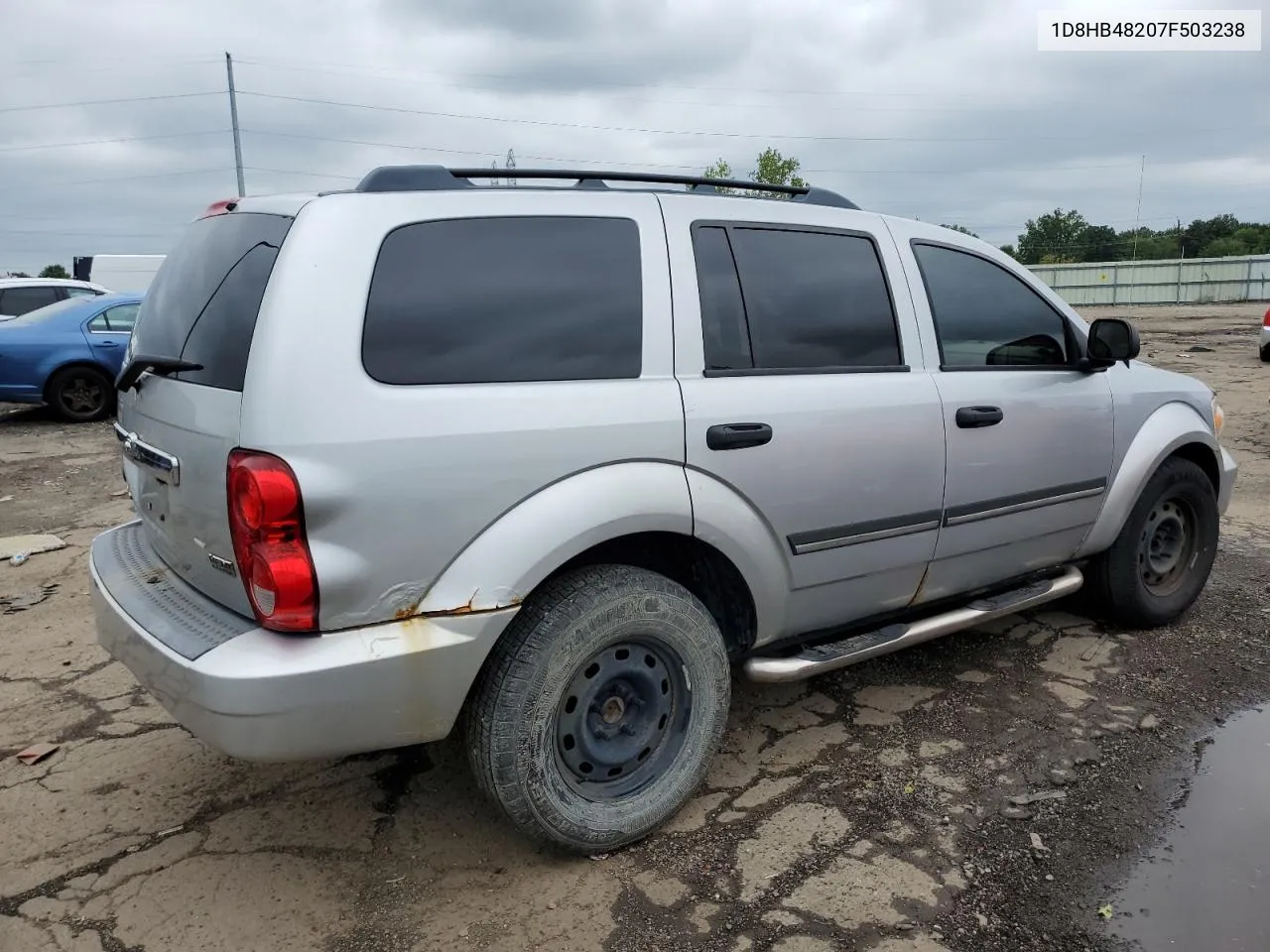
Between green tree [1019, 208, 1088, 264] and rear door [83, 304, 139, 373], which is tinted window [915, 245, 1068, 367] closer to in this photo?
rear door [83, 304, 139, 373]

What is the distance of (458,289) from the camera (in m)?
2.47

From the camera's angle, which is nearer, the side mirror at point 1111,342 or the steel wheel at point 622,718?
the steel wheel at point 622,718

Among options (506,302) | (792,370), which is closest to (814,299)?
(792,370)

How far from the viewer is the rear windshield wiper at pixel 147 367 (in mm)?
2535

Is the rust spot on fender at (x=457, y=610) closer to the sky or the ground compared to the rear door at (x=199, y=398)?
closer to the ground

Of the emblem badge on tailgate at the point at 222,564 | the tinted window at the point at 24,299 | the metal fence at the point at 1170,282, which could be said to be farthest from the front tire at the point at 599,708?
Result: the metal fence at the point at 1170,282

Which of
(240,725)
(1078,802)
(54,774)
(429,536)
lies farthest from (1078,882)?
(54,774)

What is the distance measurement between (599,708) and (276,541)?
1.04m

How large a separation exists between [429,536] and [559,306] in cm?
75

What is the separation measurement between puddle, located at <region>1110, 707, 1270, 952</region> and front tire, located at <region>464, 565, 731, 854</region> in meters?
1.23

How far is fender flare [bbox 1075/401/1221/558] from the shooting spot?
395 cm

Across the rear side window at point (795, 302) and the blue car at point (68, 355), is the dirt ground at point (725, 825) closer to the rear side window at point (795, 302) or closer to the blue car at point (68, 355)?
the rear side window at point (795, 302)

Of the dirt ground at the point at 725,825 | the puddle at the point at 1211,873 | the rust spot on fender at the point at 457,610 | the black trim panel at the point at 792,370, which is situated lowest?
the puddle at the point at 1211,873

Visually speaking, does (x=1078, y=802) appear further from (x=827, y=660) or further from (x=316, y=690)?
(x=316, y=690)
